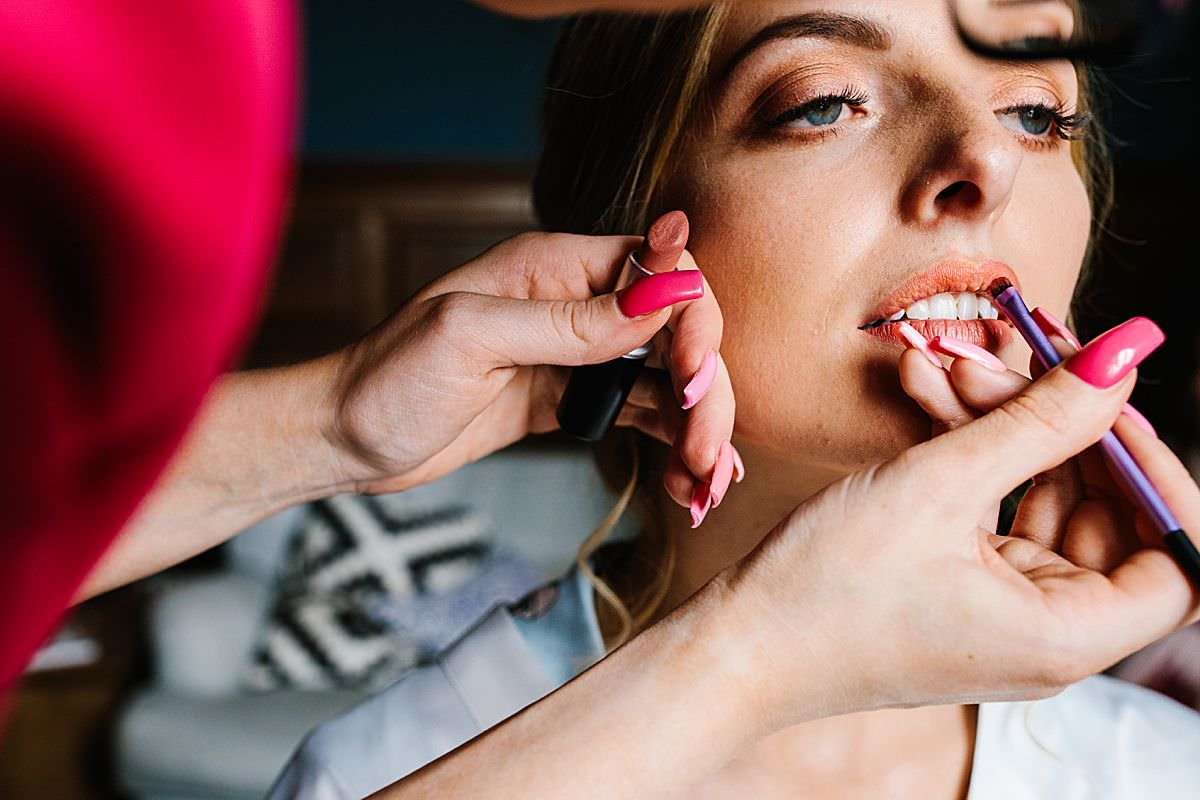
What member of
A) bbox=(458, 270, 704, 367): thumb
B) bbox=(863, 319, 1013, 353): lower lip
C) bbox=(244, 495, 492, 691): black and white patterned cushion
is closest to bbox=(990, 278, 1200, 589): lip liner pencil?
bbox=(863, 319, 1013, 353): lower lip

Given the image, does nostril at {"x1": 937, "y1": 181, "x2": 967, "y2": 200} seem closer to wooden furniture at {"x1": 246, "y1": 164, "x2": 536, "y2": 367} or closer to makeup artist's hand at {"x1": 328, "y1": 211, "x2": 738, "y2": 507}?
makeup artist's hand at {"x1": 328, "y1": 211, "x2": 738, "y2": 507}

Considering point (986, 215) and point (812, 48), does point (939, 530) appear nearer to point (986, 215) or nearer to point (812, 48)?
point (986, 215)

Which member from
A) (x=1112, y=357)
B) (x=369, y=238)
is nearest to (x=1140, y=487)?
(x=1112, y=357)

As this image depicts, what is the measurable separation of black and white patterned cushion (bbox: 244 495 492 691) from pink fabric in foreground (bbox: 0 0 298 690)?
265 cm

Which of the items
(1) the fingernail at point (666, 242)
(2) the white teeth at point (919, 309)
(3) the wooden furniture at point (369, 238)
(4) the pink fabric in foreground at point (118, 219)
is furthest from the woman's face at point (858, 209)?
(3) the wooden furniture at point (369, 238)

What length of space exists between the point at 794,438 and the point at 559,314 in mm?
226

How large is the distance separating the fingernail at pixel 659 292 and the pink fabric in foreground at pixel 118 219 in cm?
56

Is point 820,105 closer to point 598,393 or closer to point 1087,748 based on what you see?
point 598,393

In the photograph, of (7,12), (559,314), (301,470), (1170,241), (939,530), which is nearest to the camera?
(7,12)

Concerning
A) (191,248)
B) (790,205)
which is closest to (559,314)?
(790,205)

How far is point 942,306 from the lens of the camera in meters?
0.89

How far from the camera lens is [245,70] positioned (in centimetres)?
27

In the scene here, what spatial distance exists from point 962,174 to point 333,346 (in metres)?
3.22

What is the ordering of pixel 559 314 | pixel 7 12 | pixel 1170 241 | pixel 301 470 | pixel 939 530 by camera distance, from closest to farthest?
pixel 7 12
pixel 939 530
pixel 559 314
pixel 301 470
pixel 1170 241
